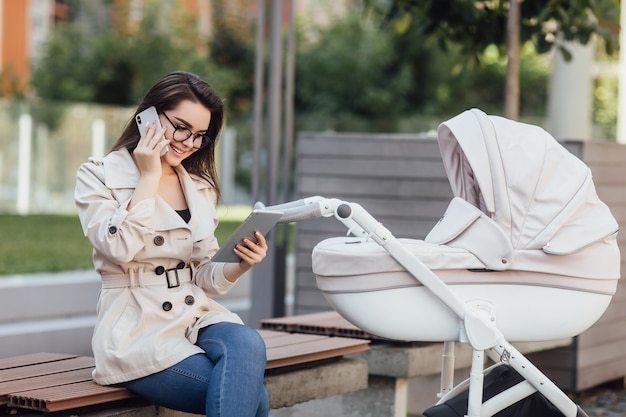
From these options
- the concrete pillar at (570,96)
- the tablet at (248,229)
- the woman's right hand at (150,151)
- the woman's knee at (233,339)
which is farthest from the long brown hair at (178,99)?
the concrete pillar at (570,96)

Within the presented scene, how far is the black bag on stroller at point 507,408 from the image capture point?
142 inches

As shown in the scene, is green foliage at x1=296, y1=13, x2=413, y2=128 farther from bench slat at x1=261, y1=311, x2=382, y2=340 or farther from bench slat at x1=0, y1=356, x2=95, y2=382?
bench slat at x1=0, y1=356, x2=95, y2=382

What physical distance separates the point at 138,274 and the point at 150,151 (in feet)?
1.20

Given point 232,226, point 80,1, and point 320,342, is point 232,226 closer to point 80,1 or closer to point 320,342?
point 320,342

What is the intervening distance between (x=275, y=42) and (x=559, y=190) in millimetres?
2623

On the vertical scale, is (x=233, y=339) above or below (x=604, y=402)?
above

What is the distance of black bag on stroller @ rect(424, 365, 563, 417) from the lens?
3596 mm

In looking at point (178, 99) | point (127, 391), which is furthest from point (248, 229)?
point (127, 391)

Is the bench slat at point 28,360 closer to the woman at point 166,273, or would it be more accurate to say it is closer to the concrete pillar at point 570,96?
the woman at point 166,273

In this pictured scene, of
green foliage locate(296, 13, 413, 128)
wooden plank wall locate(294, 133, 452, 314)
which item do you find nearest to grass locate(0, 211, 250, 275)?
wooden plank wall locate(294, 133, 452, 314)

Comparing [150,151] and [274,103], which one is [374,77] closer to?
[274,103]

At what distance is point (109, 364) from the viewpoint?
10.8ft

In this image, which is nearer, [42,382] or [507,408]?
[42,382]

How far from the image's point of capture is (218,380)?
3184 millimetres
